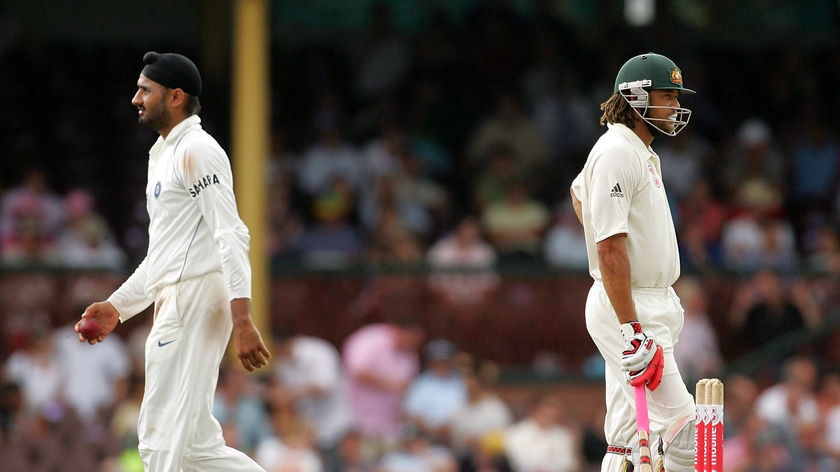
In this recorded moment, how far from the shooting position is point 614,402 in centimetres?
684

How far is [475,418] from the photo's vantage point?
42.9 feet

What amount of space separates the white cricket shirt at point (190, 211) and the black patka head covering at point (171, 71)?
0.17m

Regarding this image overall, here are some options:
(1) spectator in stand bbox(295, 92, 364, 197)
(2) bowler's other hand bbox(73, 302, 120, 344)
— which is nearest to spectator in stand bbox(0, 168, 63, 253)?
(1) spectator in stand bbox(295, 92, 364, 197)

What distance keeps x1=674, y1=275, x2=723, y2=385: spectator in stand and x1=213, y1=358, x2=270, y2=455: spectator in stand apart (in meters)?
4.09

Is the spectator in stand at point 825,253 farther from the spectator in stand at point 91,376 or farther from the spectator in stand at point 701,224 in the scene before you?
the spectator in stand at point 91,376

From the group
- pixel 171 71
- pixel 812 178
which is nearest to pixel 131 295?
pixel 171 71

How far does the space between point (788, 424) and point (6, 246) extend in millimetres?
7771

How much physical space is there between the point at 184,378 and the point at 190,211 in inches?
30.3

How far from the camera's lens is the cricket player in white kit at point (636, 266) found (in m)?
6.52

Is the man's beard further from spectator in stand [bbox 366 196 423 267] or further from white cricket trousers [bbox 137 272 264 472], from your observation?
spectator in stand [bbox 366 196 423 267]

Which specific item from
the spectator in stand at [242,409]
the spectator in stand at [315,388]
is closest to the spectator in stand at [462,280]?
the spectator in stand at [315,388]

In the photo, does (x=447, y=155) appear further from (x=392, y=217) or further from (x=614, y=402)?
(x=614, y=402)

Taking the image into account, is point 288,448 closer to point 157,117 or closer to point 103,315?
point 103,315

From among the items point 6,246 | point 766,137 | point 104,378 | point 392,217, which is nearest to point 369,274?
point 392,217
